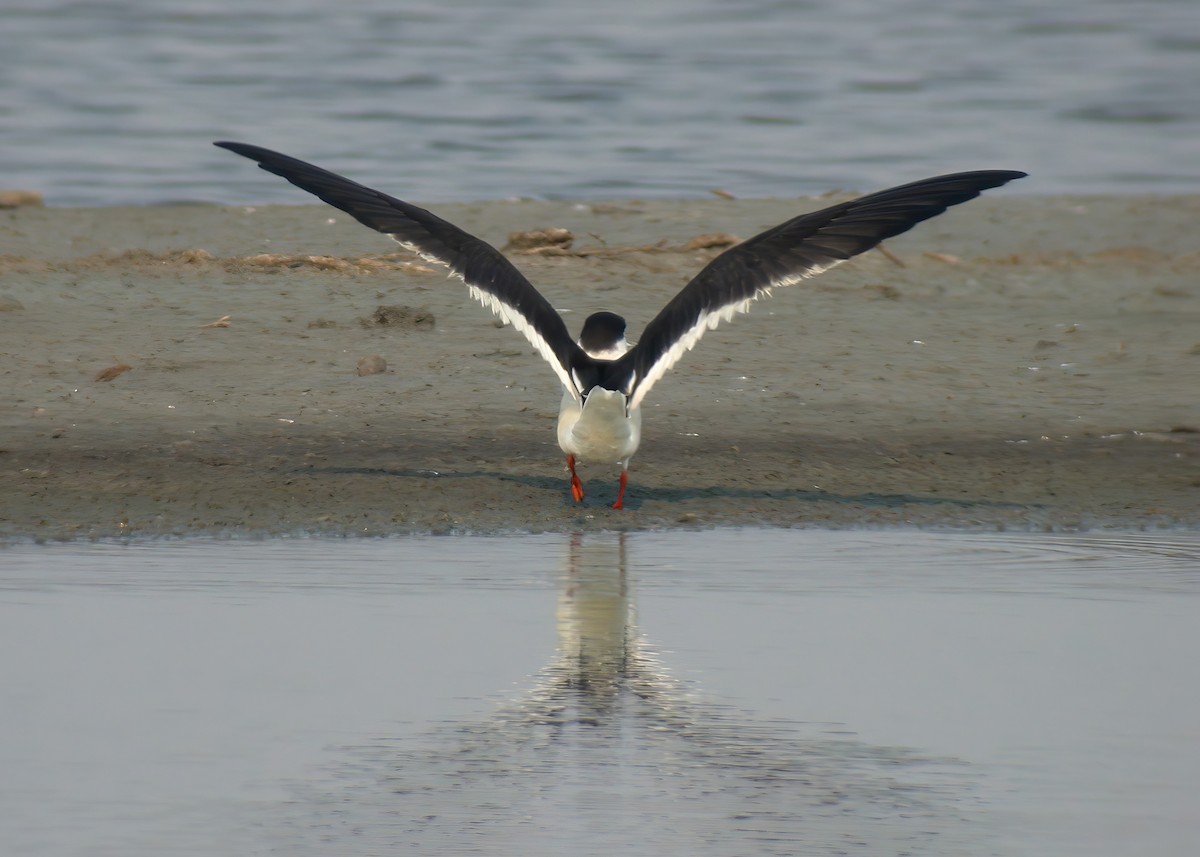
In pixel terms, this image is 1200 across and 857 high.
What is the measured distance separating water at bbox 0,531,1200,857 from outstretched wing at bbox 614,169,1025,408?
0.93m

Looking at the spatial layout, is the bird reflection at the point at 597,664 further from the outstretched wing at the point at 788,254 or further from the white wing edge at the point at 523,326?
the outstretched wing at the point at 788,254

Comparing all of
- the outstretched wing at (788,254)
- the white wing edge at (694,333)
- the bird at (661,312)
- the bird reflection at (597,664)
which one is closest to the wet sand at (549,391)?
the bird at (661,312)

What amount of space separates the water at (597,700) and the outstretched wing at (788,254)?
93cm

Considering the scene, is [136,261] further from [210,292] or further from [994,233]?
[994,233]

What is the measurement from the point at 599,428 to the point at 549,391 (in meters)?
2.01

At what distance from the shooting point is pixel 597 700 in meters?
5.03

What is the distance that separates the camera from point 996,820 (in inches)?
162

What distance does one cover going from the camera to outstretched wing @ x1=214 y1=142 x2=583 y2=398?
25.5 feet

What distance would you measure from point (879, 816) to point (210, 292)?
308 inches

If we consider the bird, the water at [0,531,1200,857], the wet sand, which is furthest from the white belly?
the water at [0,531,1200,857]

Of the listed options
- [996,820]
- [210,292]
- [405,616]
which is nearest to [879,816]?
[996,820]

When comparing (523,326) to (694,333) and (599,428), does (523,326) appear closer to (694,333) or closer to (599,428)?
(599,428)

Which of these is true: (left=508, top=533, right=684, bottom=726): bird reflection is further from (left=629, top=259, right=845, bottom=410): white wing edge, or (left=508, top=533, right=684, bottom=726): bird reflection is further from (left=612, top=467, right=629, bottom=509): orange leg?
(left=612, top=467, right=629, bottom=509): orange leg

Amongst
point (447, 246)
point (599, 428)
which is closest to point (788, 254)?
point (599, 428)
